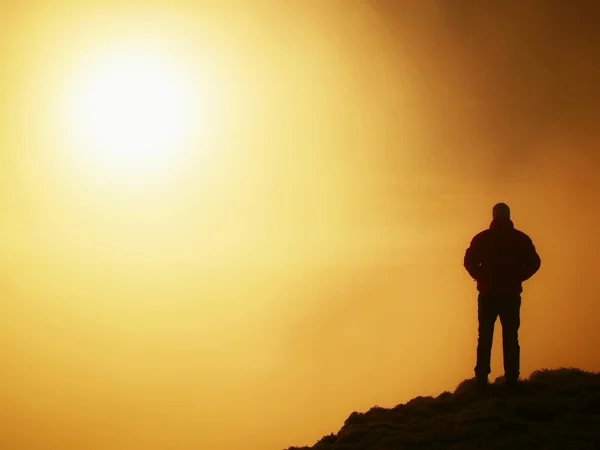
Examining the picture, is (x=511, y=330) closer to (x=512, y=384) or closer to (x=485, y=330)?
(x=485, y=330)

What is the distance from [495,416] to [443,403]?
6.46 feet

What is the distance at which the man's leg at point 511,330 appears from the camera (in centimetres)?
1260

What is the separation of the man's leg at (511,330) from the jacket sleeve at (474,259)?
31.0 inches

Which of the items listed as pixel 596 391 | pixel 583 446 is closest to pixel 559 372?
pixel 596 391

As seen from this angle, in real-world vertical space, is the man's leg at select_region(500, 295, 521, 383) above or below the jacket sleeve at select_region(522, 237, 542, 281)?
below

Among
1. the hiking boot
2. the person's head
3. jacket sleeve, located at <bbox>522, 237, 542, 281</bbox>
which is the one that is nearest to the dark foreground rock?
the hiking boot

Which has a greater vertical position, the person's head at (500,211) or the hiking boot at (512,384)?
the person's head at (500,211)

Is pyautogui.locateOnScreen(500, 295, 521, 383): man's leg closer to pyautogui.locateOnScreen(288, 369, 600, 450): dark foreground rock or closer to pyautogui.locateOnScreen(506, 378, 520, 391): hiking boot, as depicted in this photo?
pyautogui.locateOnScreen(506, 378, 520, 391): hiking boot

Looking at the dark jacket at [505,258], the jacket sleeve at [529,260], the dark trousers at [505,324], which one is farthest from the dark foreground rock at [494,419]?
the jacket sleeve at [529,260]

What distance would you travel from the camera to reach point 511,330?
41.5 ft

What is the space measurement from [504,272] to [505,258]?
283mm

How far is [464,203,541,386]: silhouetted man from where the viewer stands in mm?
12586

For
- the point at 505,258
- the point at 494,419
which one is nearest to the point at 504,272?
the point at 505,258

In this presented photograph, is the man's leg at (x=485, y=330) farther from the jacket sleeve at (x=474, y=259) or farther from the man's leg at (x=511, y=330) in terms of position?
the jacket sleeve at (x=474, y=259)
